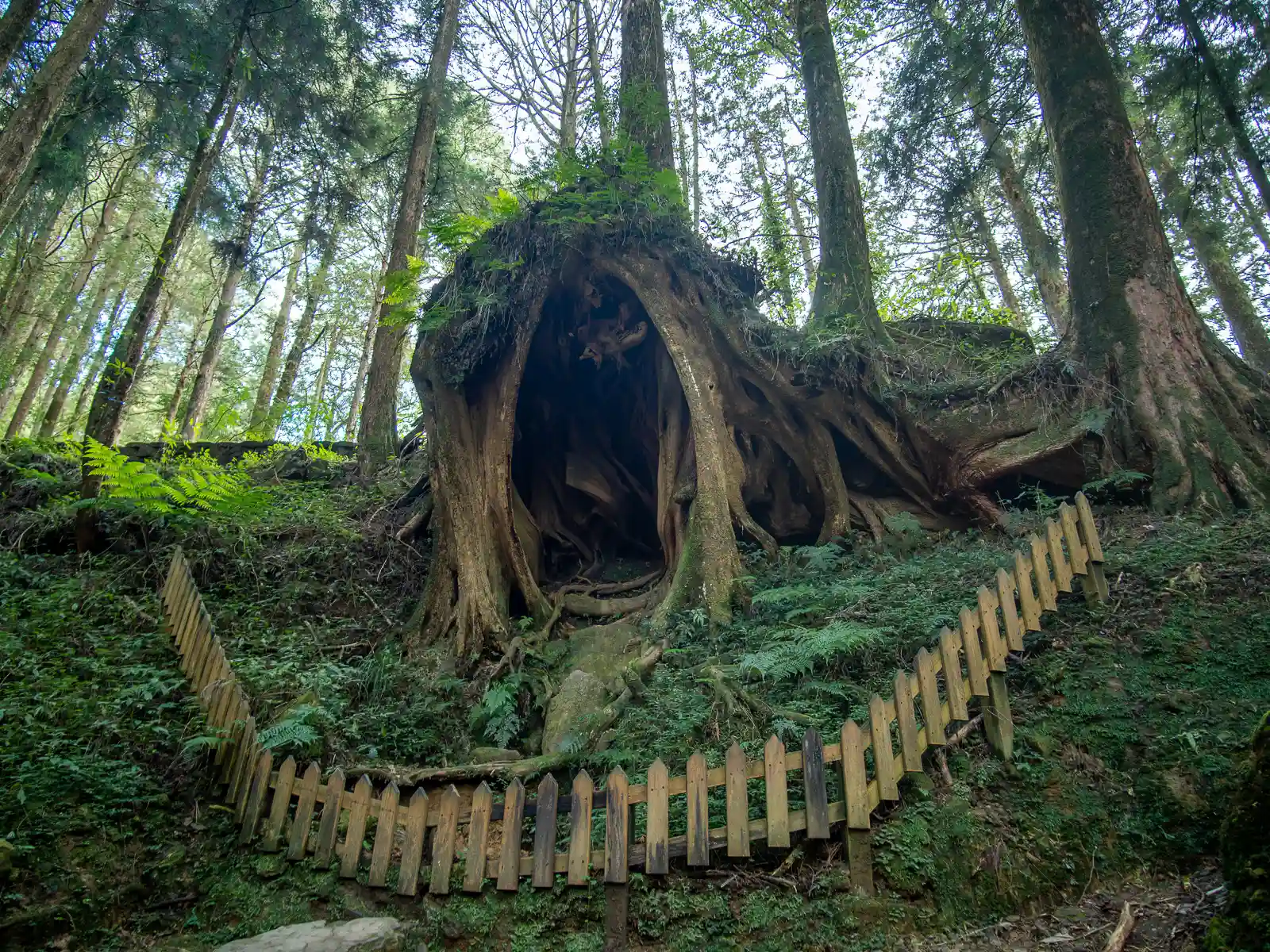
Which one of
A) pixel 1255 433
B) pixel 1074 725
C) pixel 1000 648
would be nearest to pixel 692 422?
pixel 1000 648

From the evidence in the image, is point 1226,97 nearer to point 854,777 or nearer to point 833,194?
point 833,194

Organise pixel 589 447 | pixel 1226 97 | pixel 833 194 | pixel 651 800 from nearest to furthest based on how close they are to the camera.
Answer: pixel 651 800 → pixel 1226 97 → pixel 589 447 → pixel 833 194

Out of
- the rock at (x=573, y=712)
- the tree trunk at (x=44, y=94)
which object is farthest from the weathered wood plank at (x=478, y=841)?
the tree trunk at (x=44, y=94)

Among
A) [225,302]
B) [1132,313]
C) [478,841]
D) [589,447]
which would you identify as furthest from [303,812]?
[225,302]

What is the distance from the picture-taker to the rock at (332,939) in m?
3.27

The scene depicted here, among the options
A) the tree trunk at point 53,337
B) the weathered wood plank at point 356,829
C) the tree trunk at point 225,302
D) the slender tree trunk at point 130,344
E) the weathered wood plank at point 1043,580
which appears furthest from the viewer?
the tree trunk at point 53,337

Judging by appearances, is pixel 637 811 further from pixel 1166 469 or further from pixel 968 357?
pixel 968 357

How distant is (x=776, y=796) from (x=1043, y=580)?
2.51m

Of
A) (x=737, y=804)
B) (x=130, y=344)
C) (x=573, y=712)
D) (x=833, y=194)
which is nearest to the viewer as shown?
(x=737, y=804)

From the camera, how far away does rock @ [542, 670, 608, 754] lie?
15.3 feet

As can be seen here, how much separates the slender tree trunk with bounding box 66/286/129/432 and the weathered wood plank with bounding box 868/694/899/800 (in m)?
22.8

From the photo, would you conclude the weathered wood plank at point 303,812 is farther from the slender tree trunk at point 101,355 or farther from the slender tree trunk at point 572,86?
the slender tree trunk at point 101,355

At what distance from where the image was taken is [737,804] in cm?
324

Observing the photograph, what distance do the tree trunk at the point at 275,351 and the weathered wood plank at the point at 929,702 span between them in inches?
630
